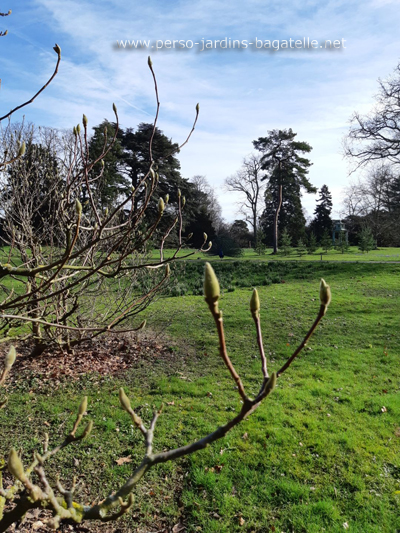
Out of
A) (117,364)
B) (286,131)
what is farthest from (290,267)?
(286,131)

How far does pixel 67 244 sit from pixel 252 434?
12.2 ft

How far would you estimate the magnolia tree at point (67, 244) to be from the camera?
1.46 meters

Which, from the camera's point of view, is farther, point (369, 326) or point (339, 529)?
point (369, 326)

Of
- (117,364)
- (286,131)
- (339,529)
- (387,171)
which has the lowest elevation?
(339,529)

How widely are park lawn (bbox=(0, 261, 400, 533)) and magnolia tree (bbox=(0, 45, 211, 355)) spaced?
0.98 meters

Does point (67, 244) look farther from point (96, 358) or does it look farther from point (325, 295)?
point (96, 358)

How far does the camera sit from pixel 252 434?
4.16 meters

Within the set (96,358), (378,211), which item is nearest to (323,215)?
(378,211)

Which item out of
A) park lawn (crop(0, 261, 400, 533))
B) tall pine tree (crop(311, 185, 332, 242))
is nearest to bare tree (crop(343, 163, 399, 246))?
tall pine tree (crop(311, 185, 332, 242))

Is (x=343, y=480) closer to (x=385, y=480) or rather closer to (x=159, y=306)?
(x=385, y=480)

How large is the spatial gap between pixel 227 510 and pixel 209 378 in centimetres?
259

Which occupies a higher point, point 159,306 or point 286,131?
point 286,131

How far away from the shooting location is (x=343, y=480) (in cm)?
348

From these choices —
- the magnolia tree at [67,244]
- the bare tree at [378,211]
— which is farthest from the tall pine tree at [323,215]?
the magnolia tree at [67,244]
